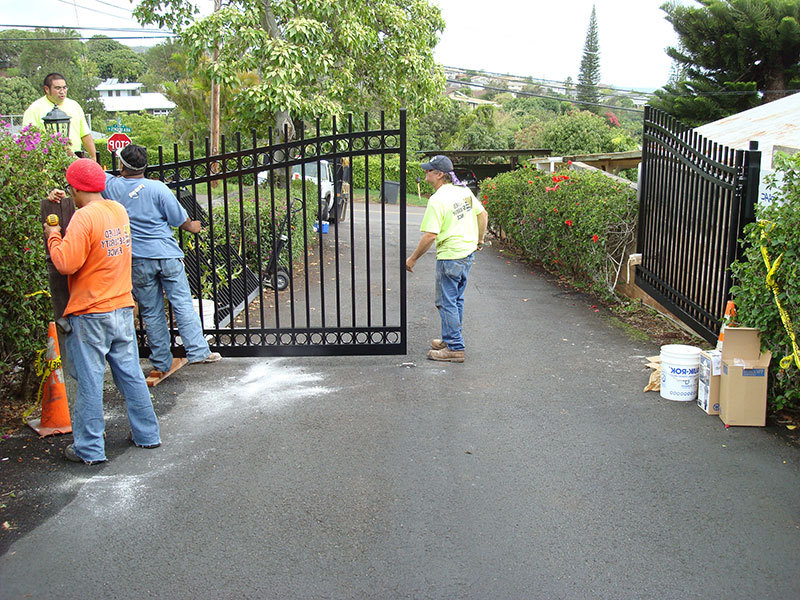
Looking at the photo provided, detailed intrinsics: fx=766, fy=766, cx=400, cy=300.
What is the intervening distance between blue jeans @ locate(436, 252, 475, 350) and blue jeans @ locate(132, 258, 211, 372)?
2.17 m

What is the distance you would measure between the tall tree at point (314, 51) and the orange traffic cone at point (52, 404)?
9.12 metres

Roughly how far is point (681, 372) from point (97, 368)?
4.30 m

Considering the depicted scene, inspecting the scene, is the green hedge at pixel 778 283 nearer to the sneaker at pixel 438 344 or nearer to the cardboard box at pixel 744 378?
the cardboard box at pixel 744 378

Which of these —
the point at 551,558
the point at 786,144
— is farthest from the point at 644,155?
the point at 551,558

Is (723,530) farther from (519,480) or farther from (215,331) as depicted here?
(215,331)

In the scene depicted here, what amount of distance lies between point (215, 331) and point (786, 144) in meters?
6.39

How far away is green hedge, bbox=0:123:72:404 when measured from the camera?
527 cm

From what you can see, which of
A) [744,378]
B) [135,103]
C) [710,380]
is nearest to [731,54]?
[710,380]

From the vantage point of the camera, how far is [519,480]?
4691mm

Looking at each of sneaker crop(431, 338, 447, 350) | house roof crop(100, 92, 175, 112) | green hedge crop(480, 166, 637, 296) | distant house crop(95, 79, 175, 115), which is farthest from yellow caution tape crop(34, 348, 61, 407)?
house roof crop(100, 92, 175, 112)

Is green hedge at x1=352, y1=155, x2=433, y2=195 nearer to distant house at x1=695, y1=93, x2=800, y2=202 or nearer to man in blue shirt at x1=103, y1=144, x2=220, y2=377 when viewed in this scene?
distant house at x1=695, y1=93, x2=800, y2=202

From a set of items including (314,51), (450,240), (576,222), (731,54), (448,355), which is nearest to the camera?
(450,240)

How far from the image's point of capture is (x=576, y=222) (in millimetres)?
10508

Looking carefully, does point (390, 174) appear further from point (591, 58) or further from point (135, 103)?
point (135, 103)
